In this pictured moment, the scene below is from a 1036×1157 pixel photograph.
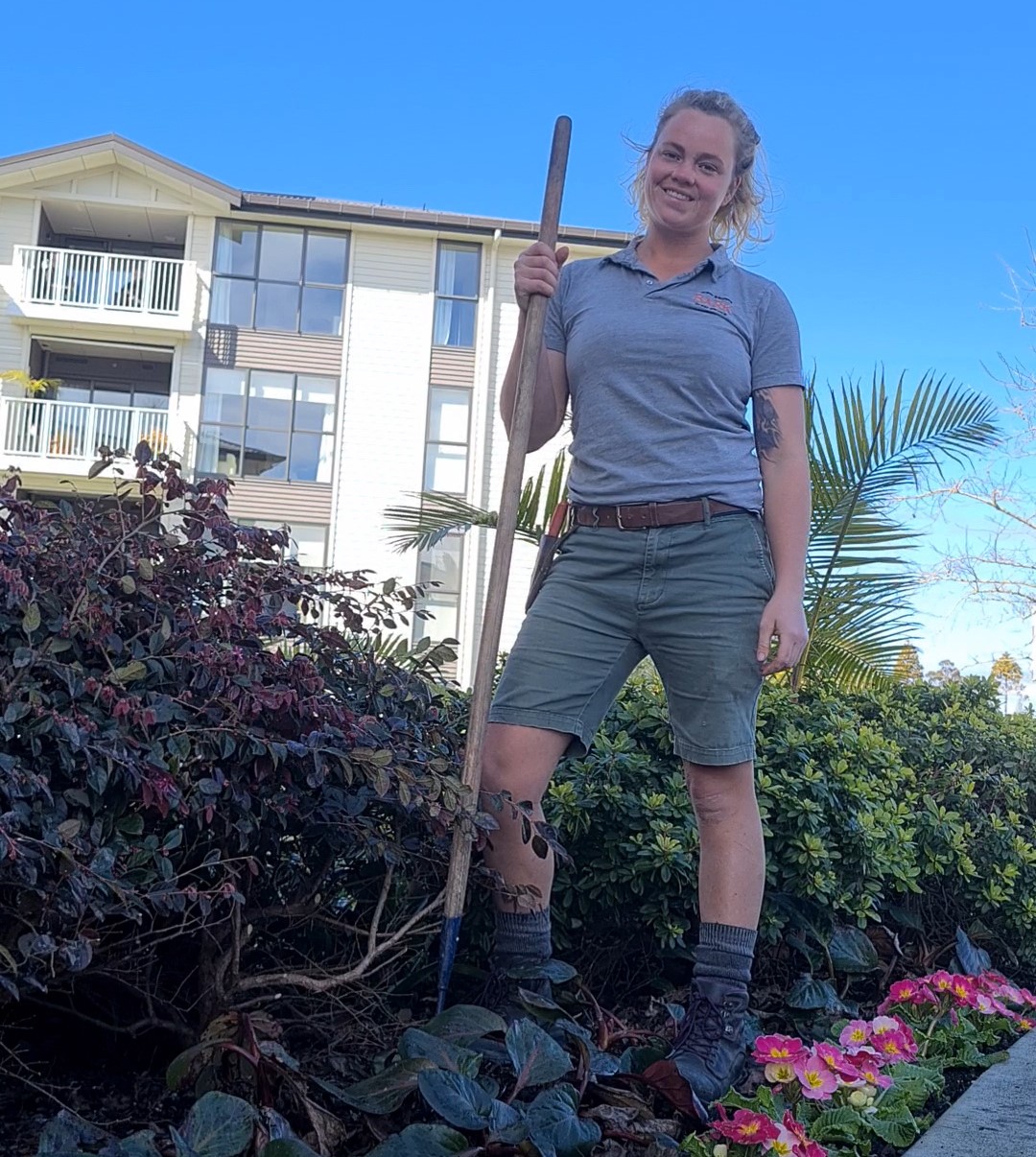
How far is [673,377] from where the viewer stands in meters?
2.71

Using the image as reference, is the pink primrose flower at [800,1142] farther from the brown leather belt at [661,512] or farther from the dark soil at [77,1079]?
the brown leather belt at [661,512]

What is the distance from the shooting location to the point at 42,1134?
1769 mm

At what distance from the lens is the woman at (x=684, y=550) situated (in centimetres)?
261

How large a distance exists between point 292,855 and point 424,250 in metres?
22.6

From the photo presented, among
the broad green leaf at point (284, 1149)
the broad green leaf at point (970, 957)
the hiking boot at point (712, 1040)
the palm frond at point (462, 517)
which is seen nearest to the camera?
the broad green leaf at point (284, 1149)

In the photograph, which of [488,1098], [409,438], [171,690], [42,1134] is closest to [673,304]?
[171,690]

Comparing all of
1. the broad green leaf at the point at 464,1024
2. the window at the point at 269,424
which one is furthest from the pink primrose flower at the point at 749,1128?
the window at the point at 269,424

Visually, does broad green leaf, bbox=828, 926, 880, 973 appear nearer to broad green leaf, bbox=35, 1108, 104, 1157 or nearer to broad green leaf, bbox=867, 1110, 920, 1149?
broad green leaf, bbox=867, 1110, 920, 1149

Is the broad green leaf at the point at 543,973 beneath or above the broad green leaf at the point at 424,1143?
above

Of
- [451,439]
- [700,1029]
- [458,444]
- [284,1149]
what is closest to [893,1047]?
[700,1029]

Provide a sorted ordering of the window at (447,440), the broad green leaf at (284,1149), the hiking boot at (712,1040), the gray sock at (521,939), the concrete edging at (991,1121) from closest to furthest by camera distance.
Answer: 1. the broad green leaf at (284,1149)
2. the concrete edging at (991,1121)
3. the hiking boot at (712,1040)
4. the gray sock at (521,939)
5. the window at (447,440)

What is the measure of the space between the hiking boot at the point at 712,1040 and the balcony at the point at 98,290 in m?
22.1

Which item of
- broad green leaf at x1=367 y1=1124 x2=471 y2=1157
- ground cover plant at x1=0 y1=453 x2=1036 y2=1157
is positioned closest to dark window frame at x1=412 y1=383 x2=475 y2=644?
ground cover plant at x1=0 y1=453 x2=1036 y2=1157

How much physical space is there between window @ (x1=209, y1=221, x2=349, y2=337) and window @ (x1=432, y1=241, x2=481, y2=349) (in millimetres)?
1906
